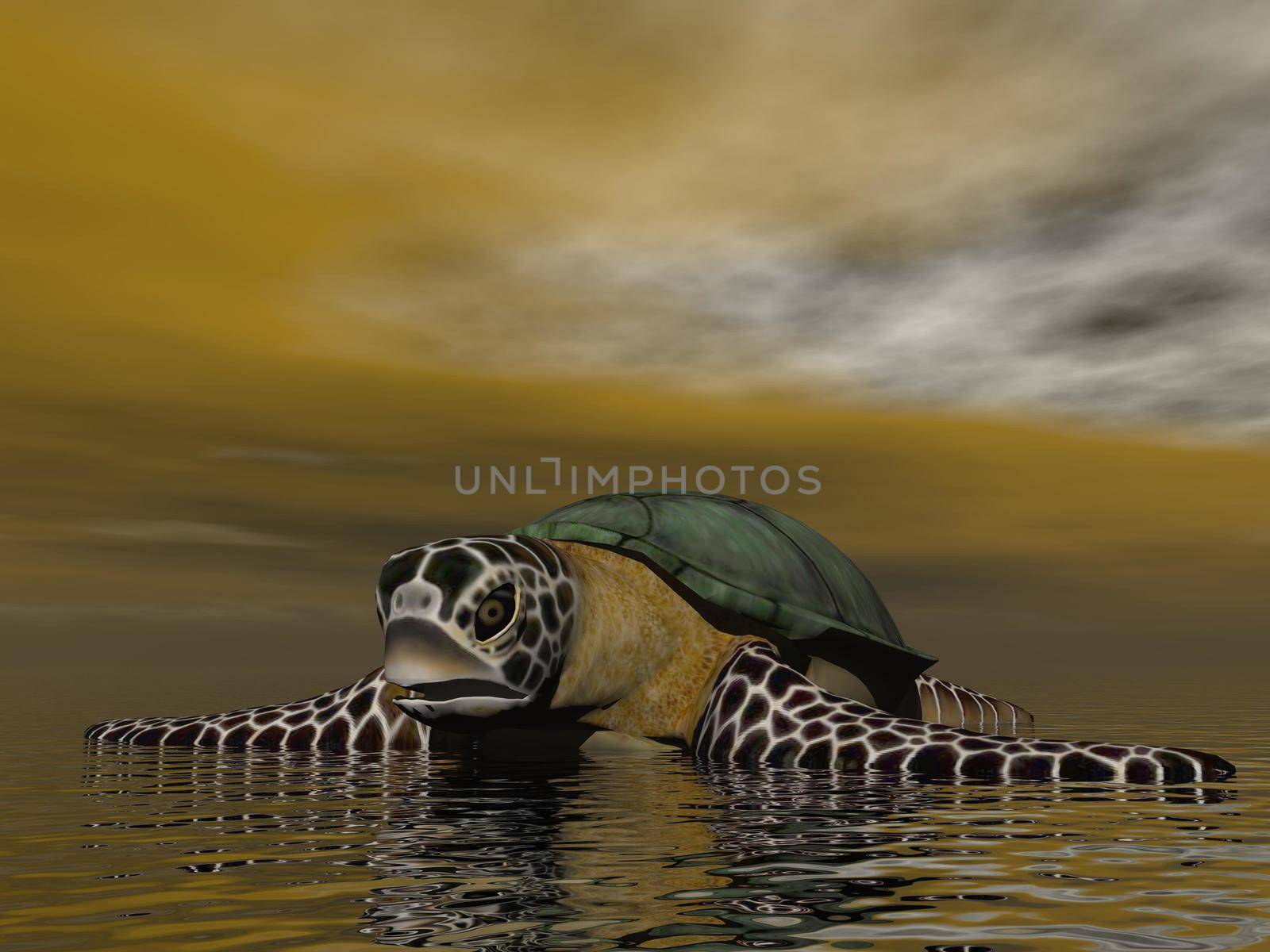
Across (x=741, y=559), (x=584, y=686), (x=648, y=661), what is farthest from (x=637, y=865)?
(x=741, y=559)

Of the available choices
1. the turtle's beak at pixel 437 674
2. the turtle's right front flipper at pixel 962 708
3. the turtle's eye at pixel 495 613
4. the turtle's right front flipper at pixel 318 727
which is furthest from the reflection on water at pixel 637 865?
the turtle's right front flipper at pixel 962 708

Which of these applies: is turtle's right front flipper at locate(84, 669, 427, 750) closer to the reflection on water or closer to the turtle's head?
the turtle's head

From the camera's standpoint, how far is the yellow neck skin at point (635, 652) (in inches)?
358

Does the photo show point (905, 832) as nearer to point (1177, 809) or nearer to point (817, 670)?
point (1177, 809)

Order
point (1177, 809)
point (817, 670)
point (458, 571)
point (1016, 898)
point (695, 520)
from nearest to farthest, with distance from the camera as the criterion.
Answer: point (1016, 898) → point (1177, 809) → point (458, 571) → point (695, 520) → point (817, 670)

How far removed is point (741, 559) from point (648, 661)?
1.38 meters

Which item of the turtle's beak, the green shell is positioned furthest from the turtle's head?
the green shell

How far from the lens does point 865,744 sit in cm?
823

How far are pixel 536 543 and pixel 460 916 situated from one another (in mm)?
5946

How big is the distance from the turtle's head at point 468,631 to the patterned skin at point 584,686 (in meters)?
0.01

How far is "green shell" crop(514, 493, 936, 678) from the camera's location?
10.1 metres

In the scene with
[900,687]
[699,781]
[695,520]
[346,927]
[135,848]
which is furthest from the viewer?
[900,687]

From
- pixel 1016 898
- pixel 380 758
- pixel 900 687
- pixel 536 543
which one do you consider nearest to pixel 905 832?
pixel 1016 898

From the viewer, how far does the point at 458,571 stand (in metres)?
8.17
